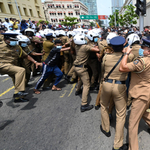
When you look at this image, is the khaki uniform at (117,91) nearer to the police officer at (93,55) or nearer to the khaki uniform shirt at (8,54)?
the police officer at (93,55)

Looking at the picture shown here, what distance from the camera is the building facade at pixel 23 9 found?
3023 cm

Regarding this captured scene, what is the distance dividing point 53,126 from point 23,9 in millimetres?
42012

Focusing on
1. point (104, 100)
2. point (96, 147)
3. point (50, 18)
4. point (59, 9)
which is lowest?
point (96, 147)

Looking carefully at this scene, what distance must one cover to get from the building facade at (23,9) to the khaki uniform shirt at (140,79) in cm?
3543

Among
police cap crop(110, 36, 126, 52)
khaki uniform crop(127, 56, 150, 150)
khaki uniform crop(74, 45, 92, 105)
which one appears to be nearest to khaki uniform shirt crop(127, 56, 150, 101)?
khaki uniform crop(127, 56, 150, 150)

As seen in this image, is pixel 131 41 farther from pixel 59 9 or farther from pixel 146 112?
pixel 59 9

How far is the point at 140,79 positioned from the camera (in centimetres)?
187

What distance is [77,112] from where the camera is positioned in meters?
3.31

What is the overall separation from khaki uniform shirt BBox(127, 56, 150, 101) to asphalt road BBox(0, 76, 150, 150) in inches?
39.2

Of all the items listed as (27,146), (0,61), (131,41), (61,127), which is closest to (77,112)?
(61,127)

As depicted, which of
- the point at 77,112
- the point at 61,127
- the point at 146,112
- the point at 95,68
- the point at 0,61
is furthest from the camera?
the point at 95,68

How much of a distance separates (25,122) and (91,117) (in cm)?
169

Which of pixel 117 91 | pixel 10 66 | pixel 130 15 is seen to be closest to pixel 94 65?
pixel 117 91

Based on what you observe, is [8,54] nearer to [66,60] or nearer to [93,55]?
[66,60]
